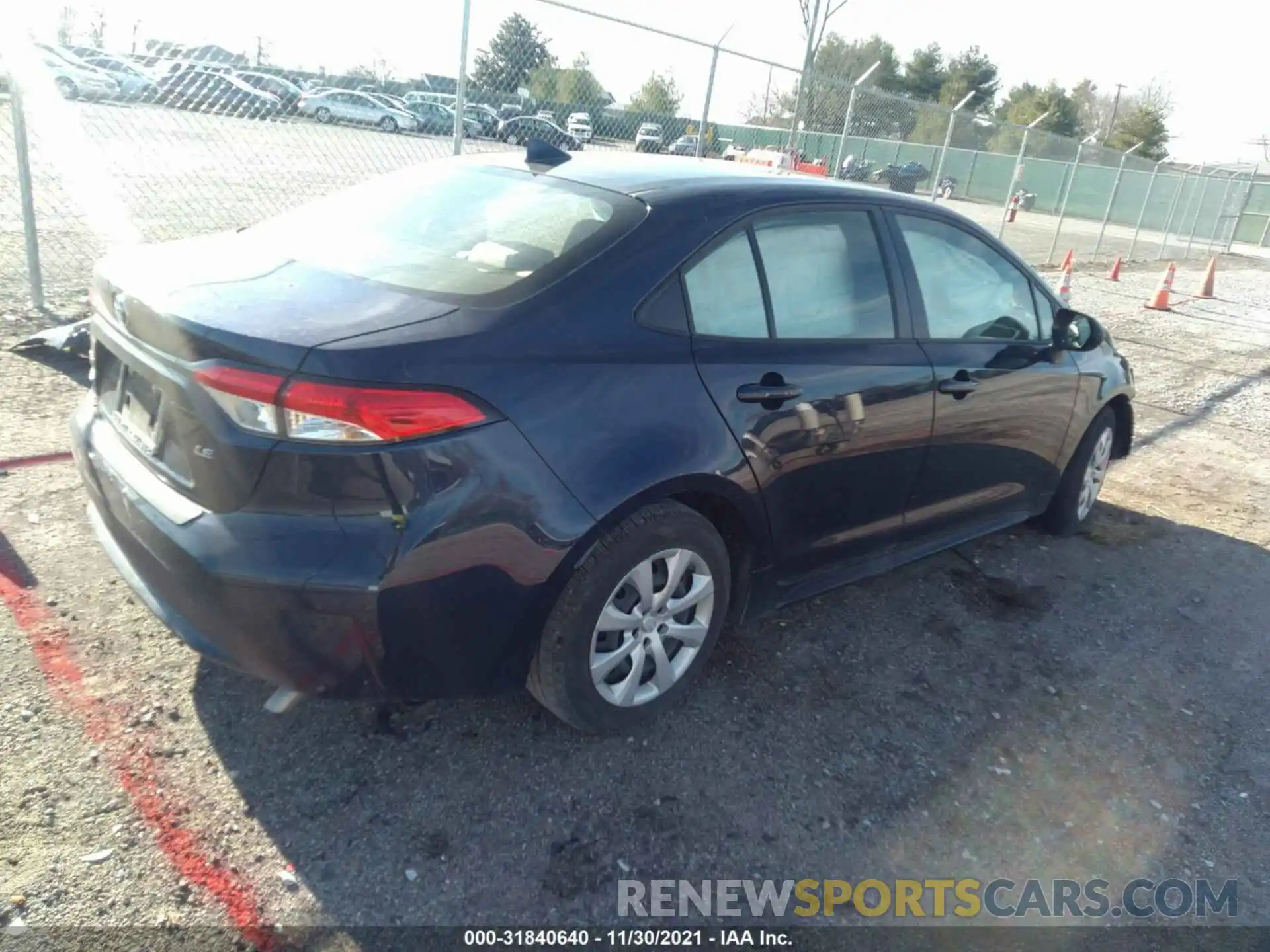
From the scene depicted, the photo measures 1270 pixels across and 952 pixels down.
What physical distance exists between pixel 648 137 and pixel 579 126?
41.4 inches

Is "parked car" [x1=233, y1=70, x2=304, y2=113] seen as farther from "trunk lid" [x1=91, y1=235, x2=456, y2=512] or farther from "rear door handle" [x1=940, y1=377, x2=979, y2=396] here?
"rear door handle" [x1=940, y1=377, x2=979, y2=396]

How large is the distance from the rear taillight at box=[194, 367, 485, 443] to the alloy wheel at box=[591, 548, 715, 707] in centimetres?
77

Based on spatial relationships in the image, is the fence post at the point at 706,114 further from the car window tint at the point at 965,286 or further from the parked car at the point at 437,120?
the car window tint at the point at 965,286

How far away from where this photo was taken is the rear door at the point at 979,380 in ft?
11.3

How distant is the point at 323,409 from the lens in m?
2.07

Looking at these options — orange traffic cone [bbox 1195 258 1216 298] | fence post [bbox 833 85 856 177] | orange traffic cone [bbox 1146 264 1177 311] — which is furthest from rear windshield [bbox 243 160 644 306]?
orange traffic cone [bbox 1195 258 1216 298]

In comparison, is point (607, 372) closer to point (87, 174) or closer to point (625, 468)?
point (625, 468)

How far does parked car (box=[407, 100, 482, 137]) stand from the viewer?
7172 millimetres

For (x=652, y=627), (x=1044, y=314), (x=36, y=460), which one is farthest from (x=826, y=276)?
(x=36, y=460)

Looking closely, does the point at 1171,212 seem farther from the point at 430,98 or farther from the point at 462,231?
the point at 462,231

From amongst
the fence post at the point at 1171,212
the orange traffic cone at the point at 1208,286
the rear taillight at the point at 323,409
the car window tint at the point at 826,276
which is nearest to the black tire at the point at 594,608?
the rear taillight at the point at 323,409

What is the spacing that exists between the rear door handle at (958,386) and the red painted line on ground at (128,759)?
2.72 meters

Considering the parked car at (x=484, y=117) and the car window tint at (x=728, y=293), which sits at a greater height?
the parked car at (x=484, y=117)

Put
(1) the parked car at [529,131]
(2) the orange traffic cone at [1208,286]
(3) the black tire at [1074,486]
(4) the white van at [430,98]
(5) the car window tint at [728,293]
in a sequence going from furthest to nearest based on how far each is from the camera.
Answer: (2) the orange traffic cone at [1208,286] → (1) the parked car at [529,131] → (4) the white van at [430,98] → (3) the black tire at [1074,486] → (5) the car window tint at [728,293]
